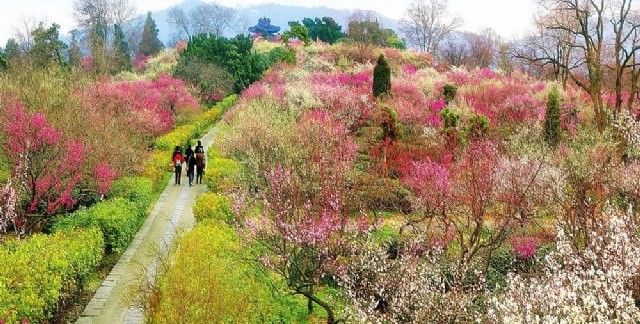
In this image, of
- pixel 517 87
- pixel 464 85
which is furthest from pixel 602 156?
pixel 464 85

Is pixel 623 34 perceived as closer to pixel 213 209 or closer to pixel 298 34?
pixel 213 209

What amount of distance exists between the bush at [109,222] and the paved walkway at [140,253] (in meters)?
0.39

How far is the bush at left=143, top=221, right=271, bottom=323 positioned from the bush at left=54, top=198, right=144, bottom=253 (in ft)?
11.8

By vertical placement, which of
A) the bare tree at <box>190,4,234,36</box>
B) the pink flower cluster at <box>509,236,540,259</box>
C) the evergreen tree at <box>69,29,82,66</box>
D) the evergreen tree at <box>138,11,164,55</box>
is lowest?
the pink flower cluster at <box>509,236,540,259</box>

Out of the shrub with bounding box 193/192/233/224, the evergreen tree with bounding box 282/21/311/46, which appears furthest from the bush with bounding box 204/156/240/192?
the evergreen tree with bounding box 282/21/311/46

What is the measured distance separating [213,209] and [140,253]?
81.1 inches

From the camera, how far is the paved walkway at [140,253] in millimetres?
10812

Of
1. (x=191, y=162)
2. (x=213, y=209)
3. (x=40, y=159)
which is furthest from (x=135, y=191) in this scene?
(x=191, y=162)

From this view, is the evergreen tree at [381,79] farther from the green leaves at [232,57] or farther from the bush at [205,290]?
the bush at [205,290]

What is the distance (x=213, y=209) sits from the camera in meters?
14.4

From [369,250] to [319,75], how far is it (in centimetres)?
2445

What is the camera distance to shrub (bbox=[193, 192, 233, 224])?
1436 centimetres

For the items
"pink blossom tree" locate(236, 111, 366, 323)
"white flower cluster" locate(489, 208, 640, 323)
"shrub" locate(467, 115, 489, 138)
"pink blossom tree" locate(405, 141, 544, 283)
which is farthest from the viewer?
"shrub" locate(467, 115, 489, 138)

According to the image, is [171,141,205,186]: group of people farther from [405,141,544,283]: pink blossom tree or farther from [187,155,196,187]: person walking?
[405,141,544,283]: pink blossom tree
